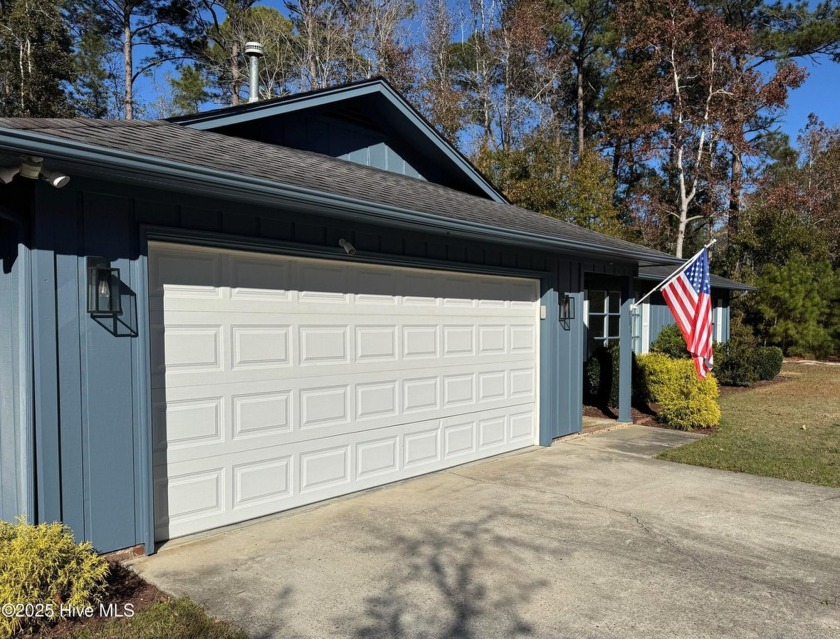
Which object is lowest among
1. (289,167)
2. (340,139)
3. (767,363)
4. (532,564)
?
(532,564)

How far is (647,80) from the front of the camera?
22.8 meters

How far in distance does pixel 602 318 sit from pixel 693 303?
5282mm

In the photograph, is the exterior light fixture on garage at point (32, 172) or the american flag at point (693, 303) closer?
the exterior light fixture on garage at point (32, 172)

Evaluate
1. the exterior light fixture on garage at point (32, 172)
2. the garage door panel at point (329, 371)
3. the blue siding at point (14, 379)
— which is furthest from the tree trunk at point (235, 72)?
the exterior light fixture on garage at point (32, 172)

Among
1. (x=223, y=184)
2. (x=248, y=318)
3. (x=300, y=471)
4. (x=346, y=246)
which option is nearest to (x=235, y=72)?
(x=346, y=246)

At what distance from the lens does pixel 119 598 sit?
3705 millimetres

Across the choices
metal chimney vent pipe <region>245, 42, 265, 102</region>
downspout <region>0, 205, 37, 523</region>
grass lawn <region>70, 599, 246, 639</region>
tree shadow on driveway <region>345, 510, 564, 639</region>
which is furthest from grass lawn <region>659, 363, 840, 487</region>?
metal chimney vent pipe <region>245, 42, 265, 102</region>

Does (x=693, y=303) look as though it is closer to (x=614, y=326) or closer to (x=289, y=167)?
(x=289, y=167)

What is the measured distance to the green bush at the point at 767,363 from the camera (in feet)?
50.9

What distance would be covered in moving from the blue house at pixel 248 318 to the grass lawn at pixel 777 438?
2.20 metres

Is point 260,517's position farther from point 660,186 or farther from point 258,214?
point 660,186

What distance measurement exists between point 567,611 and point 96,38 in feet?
80.3

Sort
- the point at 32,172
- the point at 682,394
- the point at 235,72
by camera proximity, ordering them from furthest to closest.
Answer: the point at 235,72, the point at 682,394, the point at 32,172

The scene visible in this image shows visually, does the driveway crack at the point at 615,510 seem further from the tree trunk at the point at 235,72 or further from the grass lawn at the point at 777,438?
the tree trunk at the point at 235,72
